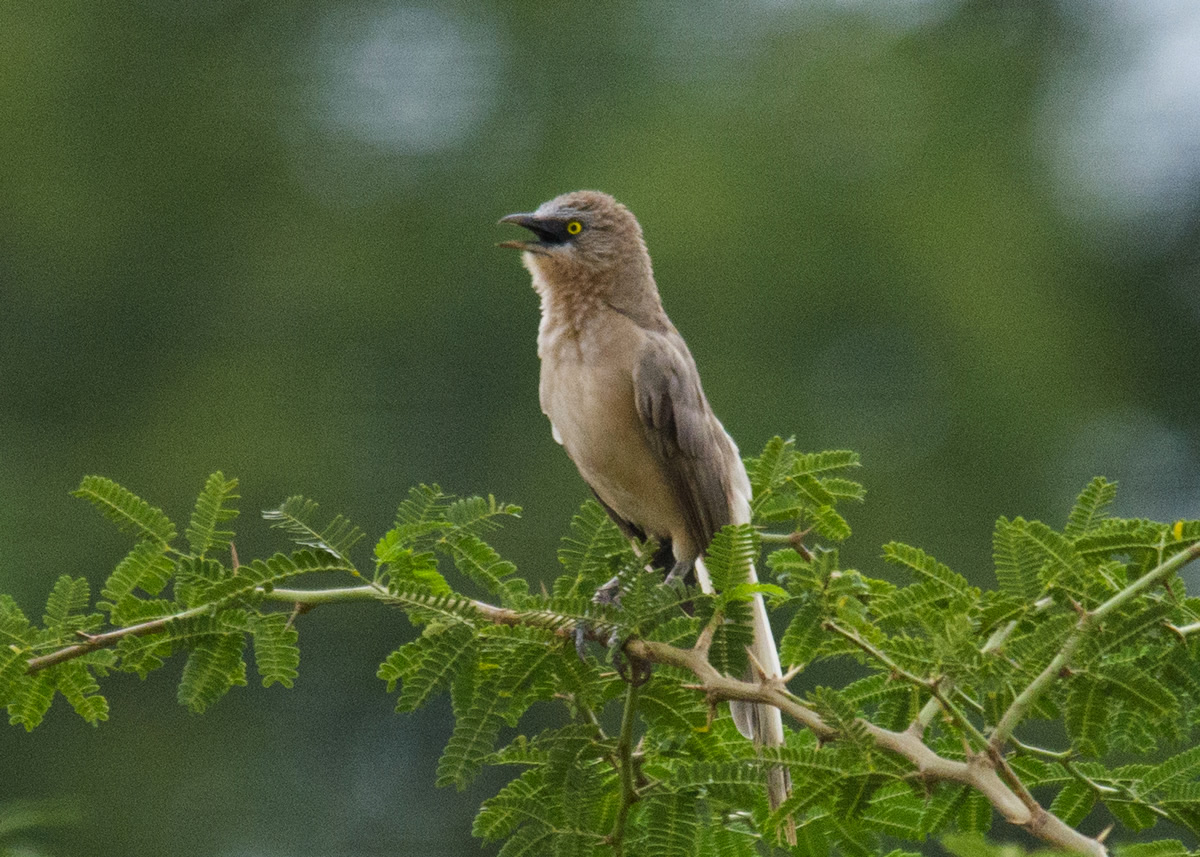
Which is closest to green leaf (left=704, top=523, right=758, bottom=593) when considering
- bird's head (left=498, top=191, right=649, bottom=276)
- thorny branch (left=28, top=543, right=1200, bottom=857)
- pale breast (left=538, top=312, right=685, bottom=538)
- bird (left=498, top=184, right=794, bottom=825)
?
thorny branch (left=28, top=543, right=1200, bottom=857)

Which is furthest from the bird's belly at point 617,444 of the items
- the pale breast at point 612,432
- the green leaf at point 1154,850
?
the green leaf at point 1154,850

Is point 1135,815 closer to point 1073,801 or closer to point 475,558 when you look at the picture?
point 1073,801

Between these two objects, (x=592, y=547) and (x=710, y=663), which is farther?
(x=592, y=547)

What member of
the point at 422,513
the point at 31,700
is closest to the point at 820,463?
the point at 422,513

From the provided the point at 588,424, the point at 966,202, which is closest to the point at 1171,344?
the point at 966,202

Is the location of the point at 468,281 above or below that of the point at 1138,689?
above

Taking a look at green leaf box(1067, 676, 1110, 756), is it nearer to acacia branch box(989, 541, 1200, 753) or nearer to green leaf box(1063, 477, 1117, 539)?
acacia branch box(989, 541, 1200, 753)

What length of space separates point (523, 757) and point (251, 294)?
64.2ft

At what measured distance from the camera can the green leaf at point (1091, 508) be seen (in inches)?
129

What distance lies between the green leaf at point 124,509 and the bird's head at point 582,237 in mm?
2295

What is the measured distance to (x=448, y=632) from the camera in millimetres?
2969

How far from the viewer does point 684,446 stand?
15.9 ft

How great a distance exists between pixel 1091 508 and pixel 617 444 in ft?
6.21

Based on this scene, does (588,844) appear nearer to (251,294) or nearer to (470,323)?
(470,323)
